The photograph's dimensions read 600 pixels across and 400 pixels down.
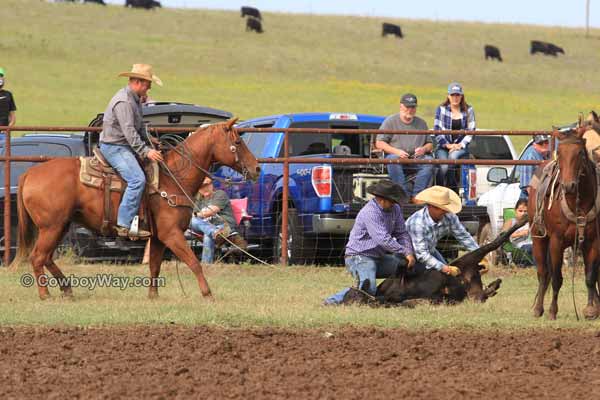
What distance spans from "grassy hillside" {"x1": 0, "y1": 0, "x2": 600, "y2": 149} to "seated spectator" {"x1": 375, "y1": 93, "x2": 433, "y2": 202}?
24729mm

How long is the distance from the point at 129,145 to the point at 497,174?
19.6 feet

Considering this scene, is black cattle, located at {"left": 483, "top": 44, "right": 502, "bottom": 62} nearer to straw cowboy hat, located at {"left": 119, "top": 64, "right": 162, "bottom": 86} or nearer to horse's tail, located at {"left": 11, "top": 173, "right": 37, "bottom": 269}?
horse's tail, located at {"left": 11, "top": 173, "right": 37, "bottom": 269}

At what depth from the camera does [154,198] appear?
41.1 feet

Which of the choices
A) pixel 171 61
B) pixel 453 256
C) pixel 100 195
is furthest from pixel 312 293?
pixel 171 61

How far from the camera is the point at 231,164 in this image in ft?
42.1

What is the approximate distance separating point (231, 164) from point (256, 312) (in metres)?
2.08

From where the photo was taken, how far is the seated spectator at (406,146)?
51.9ft

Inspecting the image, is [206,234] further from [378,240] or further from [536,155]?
[536,155]

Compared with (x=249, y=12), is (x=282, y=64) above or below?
below

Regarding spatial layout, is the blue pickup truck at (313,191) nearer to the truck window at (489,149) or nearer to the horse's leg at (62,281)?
the truck window at (489,149)

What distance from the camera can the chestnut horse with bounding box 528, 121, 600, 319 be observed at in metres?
10.7

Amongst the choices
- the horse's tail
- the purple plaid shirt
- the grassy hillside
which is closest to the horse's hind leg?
the horse's tail

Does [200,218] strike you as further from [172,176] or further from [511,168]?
[511,168]

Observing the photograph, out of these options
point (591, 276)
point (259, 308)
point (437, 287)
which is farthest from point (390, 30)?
point (591, 276)
